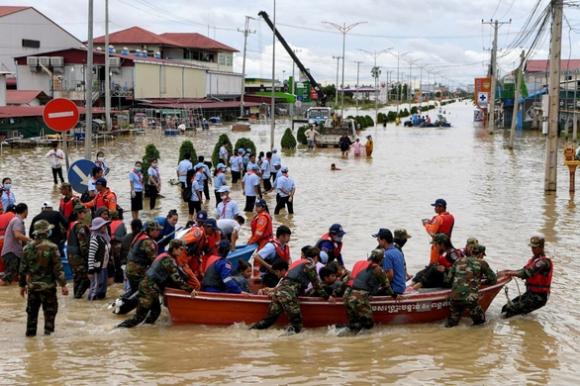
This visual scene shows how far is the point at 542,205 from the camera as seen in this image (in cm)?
2355

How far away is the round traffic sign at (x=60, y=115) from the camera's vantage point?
46.4ft

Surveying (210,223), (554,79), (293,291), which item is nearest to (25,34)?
(554,79)

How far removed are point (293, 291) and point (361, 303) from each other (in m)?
0.90

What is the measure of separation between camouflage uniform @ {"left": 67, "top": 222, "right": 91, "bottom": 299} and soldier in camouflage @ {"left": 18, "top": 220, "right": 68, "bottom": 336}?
68.6 inches

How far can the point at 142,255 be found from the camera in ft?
35.8

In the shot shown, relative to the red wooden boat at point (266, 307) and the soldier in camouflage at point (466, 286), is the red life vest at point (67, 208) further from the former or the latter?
the soldier in camouflage at point (466, 286)

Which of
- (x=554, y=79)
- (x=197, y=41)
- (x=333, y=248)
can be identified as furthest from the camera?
(x=197, y=41)

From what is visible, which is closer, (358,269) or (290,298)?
(290,298)

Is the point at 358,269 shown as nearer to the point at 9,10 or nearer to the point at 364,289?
the point at 364,289

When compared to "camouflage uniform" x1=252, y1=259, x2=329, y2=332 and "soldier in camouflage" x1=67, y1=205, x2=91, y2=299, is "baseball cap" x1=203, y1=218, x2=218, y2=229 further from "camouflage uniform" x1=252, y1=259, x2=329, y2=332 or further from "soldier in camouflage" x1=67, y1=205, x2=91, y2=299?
"soldier in camouflage" x1=67, y1=205, x2=91, y2=299

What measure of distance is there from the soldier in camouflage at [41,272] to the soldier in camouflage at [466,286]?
5088mm

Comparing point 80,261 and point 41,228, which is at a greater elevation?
point 41,228

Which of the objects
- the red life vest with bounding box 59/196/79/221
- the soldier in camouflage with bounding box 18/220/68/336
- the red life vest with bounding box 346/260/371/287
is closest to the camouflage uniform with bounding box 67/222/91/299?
the soldier in camouflage with bounding box 18/220/68/336

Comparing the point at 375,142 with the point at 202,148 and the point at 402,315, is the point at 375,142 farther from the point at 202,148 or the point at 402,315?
the point at 402,315
